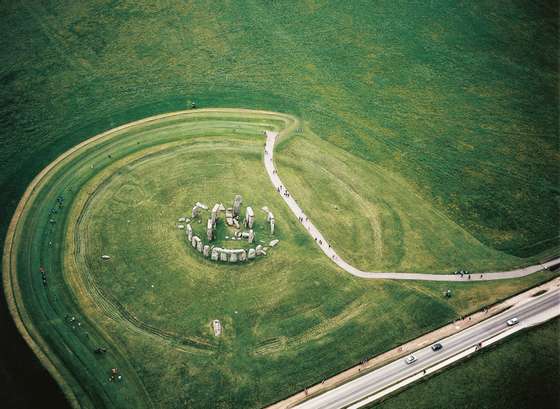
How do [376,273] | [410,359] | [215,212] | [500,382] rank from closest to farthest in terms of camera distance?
[410,359] < [500,382] < [376,273] < [215,212]

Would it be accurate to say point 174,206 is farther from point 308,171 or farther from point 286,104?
point 286,104

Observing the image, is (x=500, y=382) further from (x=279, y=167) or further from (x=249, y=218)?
(x=279, y=167)

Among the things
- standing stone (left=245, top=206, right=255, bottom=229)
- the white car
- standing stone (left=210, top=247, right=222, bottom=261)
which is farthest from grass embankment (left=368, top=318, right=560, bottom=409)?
standing stone (left=245, top=206, right=255, bottom=229)

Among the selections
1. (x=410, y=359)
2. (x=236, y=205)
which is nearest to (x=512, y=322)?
(x=410, y=359)

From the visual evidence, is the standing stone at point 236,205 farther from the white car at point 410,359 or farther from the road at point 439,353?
the white car at point 410,359

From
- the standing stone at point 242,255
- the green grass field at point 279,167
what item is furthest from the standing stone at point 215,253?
the standing stone at point 242,255
